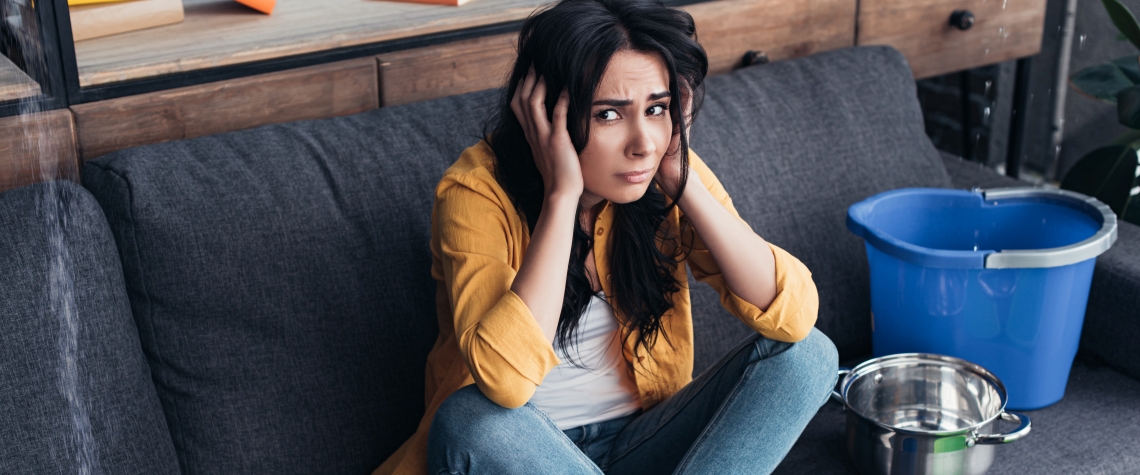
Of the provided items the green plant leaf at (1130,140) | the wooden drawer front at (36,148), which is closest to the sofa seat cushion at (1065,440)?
the green plant leaf at (1130,140)

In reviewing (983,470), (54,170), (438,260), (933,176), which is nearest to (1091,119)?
(933,176)

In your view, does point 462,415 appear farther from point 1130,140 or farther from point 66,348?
point 1130,140

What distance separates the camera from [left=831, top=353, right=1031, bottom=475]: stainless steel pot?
132cm

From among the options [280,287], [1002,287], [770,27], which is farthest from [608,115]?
[770,27]

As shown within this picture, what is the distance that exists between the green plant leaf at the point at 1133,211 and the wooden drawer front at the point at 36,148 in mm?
1864

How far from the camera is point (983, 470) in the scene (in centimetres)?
136

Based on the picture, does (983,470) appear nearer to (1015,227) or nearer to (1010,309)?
(1010,309)

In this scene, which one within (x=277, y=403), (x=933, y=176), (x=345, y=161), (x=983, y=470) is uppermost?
(x=345, y=161)

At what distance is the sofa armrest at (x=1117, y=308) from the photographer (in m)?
1.57

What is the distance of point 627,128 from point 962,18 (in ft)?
4.32

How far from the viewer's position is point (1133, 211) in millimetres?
1973

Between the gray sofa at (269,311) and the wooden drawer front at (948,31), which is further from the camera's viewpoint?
the wooden drawer front at (948,31)

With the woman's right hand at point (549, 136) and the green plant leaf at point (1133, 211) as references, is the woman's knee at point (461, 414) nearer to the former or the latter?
the woman's right hand at point (549, 136)

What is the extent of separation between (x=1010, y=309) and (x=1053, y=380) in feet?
0.49
